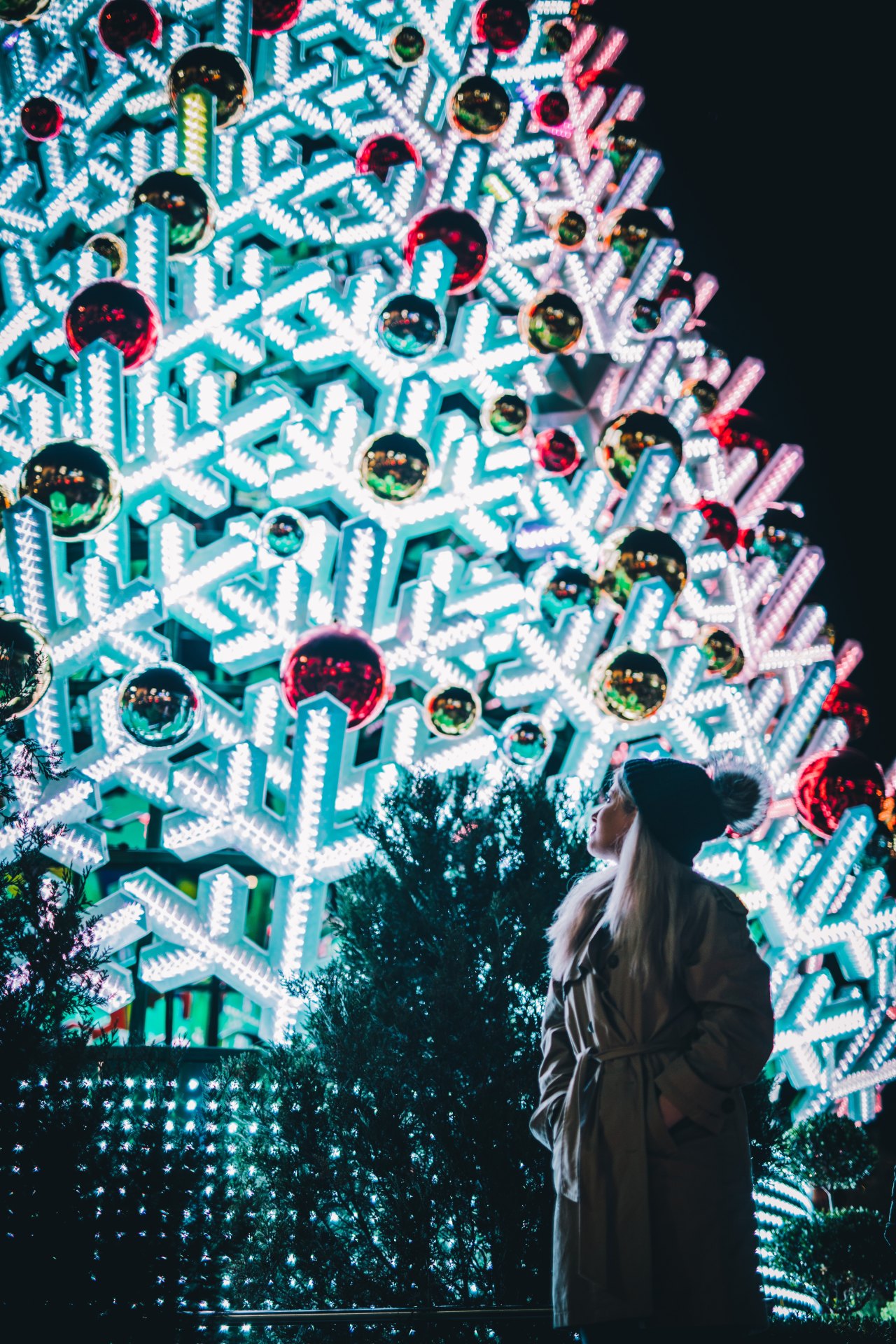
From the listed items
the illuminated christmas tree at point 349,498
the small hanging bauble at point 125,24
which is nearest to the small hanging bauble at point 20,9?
the illuminated christmas tree at point 349,498

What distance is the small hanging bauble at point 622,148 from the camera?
829 cm

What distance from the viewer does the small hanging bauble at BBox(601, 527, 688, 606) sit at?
6340 millimetres

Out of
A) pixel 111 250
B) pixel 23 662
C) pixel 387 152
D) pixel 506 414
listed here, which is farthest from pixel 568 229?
pixel 23 662

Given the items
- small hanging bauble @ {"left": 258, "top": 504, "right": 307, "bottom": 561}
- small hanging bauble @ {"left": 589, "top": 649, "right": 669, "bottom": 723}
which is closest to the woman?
small hanging bauble @ {"left": 258, "top": 504, "right": 307, "bottom": 561}

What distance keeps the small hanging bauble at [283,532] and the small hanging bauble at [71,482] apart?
0.78 metres

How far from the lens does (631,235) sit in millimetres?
7758

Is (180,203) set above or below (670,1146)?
above

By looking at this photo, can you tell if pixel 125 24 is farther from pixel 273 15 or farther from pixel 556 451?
pixel 556 451

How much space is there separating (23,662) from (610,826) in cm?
330

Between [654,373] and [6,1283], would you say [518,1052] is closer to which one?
[6,1283]

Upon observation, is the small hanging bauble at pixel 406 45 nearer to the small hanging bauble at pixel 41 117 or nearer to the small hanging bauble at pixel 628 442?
the small hanging bauble at pixel 41 117

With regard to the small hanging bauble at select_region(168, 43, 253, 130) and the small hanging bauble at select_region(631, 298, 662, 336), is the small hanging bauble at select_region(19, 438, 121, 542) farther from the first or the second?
the small hanging bauble at select_region(631, 298, 662, 336)

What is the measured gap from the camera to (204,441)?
5477 mm

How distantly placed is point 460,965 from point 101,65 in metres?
6.10
